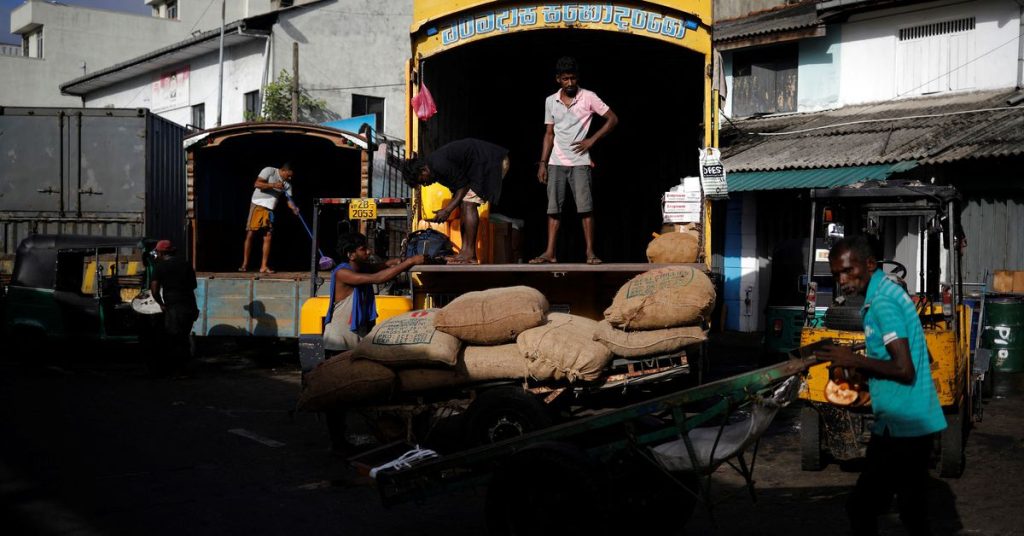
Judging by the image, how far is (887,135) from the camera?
14.3 m

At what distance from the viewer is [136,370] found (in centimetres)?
1242

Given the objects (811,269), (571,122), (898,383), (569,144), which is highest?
(571,122)

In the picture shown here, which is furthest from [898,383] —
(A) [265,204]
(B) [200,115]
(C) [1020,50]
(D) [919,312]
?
(B) [200,115]

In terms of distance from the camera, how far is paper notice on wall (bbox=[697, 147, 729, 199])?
8.66m

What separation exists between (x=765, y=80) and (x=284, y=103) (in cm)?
1144

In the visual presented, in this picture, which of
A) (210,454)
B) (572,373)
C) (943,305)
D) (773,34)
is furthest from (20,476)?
(773,34)

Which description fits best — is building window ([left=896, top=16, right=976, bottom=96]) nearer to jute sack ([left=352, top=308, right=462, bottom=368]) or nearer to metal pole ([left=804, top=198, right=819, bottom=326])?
metal pole ([left=804, top=198, right=819, bottom=326])

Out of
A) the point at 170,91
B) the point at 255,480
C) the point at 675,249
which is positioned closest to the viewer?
the point at 255,480

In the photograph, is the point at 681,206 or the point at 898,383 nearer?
the point at 898,383

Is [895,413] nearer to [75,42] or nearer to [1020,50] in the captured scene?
[1020,50]

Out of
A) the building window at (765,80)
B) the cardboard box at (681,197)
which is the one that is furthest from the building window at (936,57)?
the cardboard box at (681,197)

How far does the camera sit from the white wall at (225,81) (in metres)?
23.7

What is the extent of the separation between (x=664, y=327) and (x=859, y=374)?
2.53m

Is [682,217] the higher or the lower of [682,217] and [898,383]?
the higher
